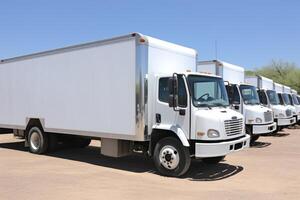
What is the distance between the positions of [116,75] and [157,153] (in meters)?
2.25

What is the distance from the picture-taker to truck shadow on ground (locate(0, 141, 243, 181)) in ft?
33.8

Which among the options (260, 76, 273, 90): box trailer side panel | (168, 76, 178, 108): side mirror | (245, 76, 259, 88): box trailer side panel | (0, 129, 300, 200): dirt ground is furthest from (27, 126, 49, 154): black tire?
(260, 76, 273, 90): box trailer side panel

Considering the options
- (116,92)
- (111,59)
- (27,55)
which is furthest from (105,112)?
(27,55)

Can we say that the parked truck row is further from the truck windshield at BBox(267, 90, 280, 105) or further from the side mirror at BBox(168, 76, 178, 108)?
the truck windshield at BBox(267, 90, 280, 105)

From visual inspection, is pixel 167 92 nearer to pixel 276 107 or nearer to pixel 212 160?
pixel 212 160

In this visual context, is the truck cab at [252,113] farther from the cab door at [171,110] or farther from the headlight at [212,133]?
the headlight at [212,133]

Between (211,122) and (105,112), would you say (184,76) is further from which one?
(105,112)

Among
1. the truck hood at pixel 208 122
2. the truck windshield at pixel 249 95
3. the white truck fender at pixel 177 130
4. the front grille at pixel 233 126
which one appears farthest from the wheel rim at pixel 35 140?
the truck windshield at pixel 249 95

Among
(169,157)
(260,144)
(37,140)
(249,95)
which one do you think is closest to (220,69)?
(249,95)

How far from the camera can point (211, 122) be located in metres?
9.53

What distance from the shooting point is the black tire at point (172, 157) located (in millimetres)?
9680

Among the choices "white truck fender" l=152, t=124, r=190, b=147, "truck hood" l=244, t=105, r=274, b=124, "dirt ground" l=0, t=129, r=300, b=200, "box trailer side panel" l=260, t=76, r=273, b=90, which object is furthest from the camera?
"box trailer side panel" l=260, t=76, r=273, b=90

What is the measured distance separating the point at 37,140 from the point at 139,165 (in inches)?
162

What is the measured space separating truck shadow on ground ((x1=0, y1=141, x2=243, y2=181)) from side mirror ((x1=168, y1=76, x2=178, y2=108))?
176 cm
